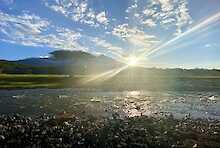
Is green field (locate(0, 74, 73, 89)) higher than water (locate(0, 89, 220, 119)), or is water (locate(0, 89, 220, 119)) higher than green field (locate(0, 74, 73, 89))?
green field (locate(0, 74, 73, 89))

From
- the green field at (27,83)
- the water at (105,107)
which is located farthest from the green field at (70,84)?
the water at (105,107)

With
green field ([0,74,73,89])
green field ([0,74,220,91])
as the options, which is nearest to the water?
green field ([0,74,73,89])

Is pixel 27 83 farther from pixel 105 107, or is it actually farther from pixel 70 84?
pixel 105 107

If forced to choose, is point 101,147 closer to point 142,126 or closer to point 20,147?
point 20,147

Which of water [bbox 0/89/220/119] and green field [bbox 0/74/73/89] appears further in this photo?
green field [bbox 0/74/73/89]

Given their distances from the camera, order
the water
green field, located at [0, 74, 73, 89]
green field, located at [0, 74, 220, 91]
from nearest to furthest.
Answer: the water
green field, located at [0, 74, 73, 89]
green field, located at [0, 74, 220, 91]

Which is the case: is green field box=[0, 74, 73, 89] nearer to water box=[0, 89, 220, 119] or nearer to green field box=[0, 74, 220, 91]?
green field box=[0, 74, 220, 91]

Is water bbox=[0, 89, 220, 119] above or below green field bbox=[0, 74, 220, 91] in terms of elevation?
below

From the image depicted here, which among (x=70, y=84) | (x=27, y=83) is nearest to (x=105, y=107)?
(x=27, y=83)

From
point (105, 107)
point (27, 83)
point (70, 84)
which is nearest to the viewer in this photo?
point (105, 107)

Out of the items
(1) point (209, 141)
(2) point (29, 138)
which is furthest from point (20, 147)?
(1) point (209, 141)

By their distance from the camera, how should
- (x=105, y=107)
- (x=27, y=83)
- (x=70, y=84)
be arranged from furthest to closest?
(x=70, y=84) < (x=27, y=83) < (x=105, y=107)

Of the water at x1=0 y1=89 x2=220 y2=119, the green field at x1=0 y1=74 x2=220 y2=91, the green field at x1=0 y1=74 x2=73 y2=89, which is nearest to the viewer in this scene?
the water at x1=0 y1=89 x2=220 y2=119

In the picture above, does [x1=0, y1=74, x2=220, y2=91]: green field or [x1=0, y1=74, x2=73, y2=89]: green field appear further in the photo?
[x1=0, y1=74, x2=220, y2=91]: green field
